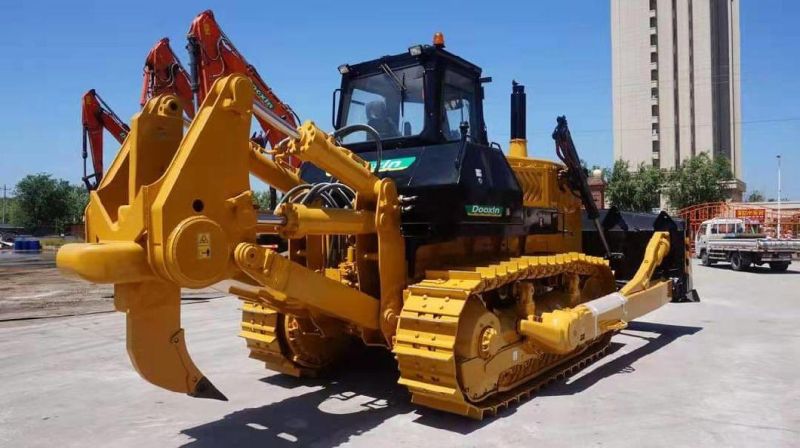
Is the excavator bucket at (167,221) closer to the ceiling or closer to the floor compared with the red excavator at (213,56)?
closer to the floor

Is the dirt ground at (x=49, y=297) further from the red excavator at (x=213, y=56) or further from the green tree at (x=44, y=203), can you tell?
the green tree at (x=44, y=203)

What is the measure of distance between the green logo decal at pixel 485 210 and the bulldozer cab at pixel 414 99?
69 cm

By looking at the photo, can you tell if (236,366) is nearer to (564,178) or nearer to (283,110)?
(564,178)

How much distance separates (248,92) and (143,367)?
1946 mm

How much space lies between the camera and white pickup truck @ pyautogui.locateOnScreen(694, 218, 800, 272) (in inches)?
841

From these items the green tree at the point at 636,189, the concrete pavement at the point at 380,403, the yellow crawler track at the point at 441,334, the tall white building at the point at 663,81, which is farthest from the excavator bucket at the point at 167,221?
the tall white building at the point at 663,81

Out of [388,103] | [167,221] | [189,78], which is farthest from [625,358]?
[189,78]

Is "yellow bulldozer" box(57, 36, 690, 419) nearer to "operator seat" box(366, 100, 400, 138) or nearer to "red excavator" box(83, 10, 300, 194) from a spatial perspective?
"operator seat" box(366, 100, 400, 138)

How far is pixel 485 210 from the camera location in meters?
5.75

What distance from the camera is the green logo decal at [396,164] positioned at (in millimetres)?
5711

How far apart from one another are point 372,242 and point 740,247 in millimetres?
20556

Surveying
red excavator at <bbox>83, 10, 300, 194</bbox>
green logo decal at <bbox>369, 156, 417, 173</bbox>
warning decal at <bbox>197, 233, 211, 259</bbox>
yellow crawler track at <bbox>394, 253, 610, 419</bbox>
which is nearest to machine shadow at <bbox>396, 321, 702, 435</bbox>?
yellow crawler track at <bbox>394, 253, 610, 419</bbox>

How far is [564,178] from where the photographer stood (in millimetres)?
7887

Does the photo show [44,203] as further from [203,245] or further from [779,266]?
[203,245]
